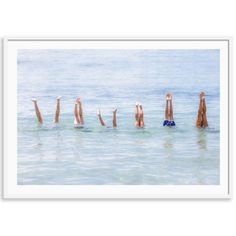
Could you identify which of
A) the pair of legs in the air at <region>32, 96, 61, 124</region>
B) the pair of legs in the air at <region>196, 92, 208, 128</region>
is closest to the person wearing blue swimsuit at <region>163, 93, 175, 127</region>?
the pair of legs in the air at <region>196, 92, 208, 128</region>

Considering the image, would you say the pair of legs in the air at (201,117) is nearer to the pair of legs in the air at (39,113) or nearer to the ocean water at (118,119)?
the ocean water at (118,119)

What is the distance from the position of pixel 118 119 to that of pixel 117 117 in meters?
0.01

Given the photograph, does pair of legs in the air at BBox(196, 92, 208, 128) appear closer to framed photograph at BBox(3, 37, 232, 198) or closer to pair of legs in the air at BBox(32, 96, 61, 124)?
framed photograph at BBox(3, 37, 232, 198)

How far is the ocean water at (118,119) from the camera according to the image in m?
2.37

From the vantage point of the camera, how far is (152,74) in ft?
7.90

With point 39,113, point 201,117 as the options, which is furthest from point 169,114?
point 39,113

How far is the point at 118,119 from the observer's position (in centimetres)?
239

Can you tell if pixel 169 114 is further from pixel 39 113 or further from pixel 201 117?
pixel 39 113

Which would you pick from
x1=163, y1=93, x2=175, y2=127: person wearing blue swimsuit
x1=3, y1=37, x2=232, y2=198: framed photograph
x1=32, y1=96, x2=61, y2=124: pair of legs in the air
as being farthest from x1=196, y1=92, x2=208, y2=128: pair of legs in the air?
x1=32, y1=96, x2=61, y2=124: pair of legs in the air

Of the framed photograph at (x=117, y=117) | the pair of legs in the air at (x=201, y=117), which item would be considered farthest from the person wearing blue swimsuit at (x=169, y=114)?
the pair of legs in the air at (x=201, y=117)

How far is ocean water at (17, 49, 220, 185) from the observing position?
237cm
